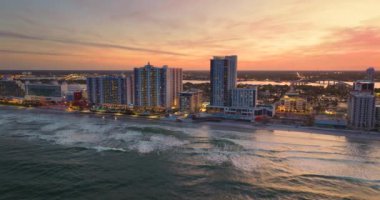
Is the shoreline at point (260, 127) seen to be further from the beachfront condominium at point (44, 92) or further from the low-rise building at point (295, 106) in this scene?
the beachfront condominium at point (44, 92)

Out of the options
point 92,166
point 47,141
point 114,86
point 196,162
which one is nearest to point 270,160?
point 196,162

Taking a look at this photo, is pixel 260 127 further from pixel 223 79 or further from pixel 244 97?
pixel 223 79

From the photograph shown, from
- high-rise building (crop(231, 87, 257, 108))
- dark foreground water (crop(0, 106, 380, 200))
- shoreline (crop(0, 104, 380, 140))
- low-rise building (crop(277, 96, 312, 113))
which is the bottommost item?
dark foreground water (crop(0, 106, 380, 200))

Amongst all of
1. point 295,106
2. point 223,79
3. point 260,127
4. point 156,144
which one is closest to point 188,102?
point 223,79

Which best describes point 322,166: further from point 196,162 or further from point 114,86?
point 114,86

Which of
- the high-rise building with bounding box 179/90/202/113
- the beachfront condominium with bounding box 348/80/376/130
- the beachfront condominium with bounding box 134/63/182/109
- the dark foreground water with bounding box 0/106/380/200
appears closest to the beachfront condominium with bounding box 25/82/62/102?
the beachfront condominium with bounding box 134/63/182/109

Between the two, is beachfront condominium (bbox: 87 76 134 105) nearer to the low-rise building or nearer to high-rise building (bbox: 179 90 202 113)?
high-rise building (bbox: 179 90 202 113)
